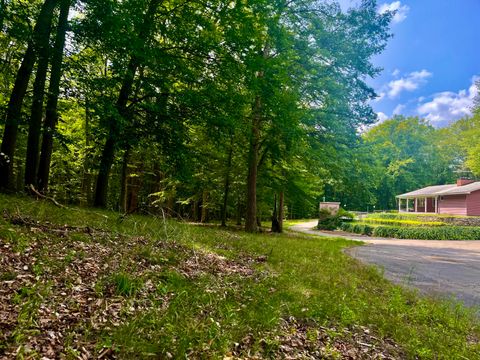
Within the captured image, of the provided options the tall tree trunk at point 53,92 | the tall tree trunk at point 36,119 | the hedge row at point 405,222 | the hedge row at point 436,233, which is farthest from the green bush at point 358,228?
the tall tree trunk at point 36,119

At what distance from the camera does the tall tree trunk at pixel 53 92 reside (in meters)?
8.61

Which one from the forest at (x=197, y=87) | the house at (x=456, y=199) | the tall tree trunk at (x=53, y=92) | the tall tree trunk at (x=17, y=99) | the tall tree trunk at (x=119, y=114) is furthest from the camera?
the house at (x=456, y=199)

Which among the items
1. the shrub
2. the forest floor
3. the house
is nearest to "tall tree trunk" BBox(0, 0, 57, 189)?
the forest floor

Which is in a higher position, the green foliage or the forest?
the forest

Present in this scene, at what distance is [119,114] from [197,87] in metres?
2.85

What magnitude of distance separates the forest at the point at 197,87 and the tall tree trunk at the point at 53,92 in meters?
0.03

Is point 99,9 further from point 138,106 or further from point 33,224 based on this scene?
point 33,224

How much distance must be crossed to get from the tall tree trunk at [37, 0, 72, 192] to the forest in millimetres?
33

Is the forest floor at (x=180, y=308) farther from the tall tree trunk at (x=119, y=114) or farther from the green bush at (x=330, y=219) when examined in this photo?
the green bush at (x=330, y=219)

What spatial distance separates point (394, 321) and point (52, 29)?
33.2ft

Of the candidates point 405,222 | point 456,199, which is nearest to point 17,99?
point 405,222

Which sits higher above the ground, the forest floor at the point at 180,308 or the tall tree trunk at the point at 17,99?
the tall tree trunk at the point at 17,99

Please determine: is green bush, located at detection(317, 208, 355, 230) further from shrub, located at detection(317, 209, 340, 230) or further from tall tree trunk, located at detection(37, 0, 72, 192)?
tall tree trunk, located at detection(37, 0, 72, 192)

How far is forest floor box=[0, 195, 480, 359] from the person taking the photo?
2621mm
